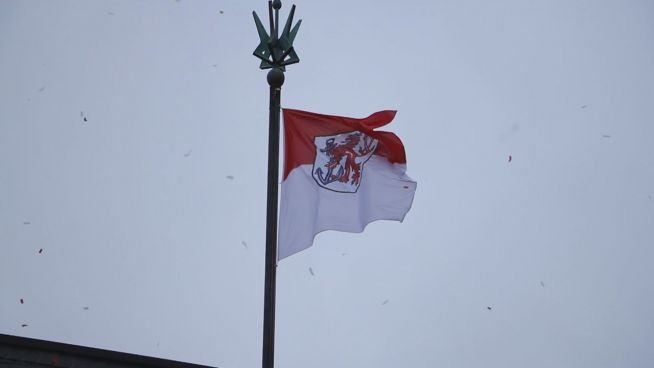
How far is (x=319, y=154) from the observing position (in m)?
7.67

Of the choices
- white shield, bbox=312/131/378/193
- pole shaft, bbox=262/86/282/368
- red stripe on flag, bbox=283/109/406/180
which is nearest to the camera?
pole shaft, bbox=262/86/282/368

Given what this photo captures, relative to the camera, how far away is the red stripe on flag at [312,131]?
7.50 metres

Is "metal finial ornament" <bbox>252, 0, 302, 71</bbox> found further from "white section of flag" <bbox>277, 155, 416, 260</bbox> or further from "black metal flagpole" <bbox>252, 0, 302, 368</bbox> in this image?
"white section of flag" <bbox>277, 155, 416, 260</bbox>

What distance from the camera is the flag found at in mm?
7250

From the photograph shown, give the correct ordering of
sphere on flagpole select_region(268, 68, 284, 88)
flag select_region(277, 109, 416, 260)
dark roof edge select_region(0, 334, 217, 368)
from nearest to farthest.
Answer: sphere on flagpole select_region(268, 68, 284, 88) < flag select_region(277, 109, 416, 260) < dark roof edge select_region(0, 334, 217, 368)

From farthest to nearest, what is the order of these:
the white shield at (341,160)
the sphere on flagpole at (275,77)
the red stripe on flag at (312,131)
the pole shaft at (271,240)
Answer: the white shield at (341,160)
the red stripe on flag at (312,131)
the sphere on flagpole at (275,77)
the pole shaft at (271,240)

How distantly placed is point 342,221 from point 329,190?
0.44 metres

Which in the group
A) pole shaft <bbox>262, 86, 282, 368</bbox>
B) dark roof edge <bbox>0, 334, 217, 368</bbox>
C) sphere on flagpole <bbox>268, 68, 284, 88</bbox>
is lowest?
dark roof edge <bbox>0, 334, 217, 368</bbox>

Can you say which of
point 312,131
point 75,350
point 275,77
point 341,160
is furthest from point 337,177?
point 75,350

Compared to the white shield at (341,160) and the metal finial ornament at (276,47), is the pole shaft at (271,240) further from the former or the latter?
the white shield at (341,160)

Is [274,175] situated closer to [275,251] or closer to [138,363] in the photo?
[275,251]

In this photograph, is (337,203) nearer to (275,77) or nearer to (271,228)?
(271,228)

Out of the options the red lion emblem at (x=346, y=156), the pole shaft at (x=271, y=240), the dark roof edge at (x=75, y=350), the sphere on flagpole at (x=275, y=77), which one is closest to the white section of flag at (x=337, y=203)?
the red lion emblem at (x=346, y=156)

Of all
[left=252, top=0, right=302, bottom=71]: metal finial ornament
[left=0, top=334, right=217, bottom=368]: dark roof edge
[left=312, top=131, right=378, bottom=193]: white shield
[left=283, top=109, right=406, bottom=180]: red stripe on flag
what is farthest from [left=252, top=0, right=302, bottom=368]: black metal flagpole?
[left=0, top=334, right=217, bottom=368]: dark roof edge
